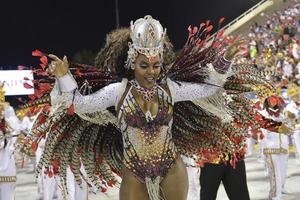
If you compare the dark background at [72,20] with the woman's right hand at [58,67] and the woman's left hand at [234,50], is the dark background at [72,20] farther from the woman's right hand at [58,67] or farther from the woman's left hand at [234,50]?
the woman's right hand at [58,67]

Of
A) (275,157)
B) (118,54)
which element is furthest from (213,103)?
(275,157)

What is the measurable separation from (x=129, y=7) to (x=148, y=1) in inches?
40.9

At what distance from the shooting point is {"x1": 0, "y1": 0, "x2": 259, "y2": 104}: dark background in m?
23.9

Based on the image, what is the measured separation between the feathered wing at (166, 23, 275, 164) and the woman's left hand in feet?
0.13

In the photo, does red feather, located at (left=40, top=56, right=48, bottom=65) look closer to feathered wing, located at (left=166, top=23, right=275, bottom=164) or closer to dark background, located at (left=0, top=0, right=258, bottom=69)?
feathered wing, located at (left=166, top=23, right=275, bottom=164)

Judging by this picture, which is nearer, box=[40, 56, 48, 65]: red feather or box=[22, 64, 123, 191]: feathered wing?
box=[40, 56, 48, 65]: red feather

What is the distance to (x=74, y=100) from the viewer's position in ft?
9.16

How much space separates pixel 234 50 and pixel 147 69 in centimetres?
63

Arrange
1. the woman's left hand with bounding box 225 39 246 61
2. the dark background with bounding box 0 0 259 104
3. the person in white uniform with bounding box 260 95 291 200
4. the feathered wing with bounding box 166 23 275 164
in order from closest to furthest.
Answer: the feathered wing with bounding box 166 23 275 164
the woman's left hand with bounding box 225 39 246 61
the person in white uniform with bounding box 260 95 291 200
the dark background with bounding box 0 0 259 104

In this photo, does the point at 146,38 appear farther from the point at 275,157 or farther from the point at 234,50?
the point at 275,157

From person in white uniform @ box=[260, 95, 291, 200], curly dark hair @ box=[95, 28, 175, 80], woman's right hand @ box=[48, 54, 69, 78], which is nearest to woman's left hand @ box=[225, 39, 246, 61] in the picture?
curly dark hair @ box=[95, 28, 175, 80]

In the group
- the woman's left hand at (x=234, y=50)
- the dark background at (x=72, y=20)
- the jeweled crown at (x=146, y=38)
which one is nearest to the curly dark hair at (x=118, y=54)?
the jeweled crown at (x=146, y=38)

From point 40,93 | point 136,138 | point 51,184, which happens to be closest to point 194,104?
point 136,138

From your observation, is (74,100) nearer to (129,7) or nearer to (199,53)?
(199,53)
